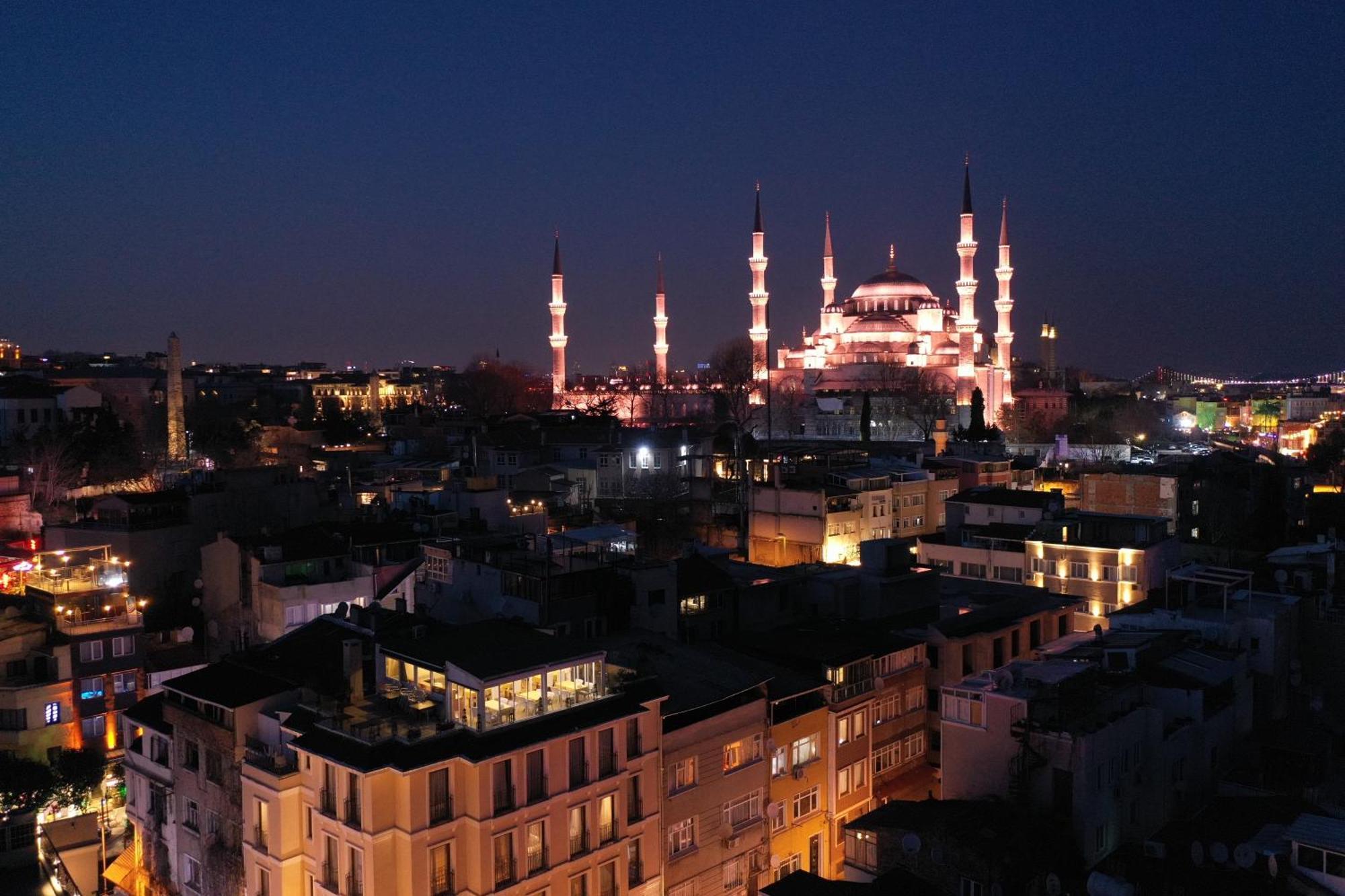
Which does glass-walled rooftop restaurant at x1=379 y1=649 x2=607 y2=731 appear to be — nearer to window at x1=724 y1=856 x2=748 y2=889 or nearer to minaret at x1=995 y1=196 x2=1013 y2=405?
window at x1=724 y1=856 x2=748 y2=889

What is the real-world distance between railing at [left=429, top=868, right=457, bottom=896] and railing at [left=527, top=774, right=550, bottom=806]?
2.05 ft

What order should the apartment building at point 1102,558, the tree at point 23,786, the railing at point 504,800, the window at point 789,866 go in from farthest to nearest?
1. the apartment building at point 1102,558
2. the tree at point 23,786
3. the window at point 789,866
4. the railing at point 504,800

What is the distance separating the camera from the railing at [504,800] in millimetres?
6742

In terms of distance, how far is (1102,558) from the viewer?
14.3m

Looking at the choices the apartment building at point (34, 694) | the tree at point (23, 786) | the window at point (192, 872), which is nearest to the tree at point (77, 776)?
the tree at point (23, 786)

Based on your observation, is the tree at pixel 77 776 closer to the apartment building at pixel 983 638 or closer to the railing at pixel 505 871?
the railing at pixel 505 871

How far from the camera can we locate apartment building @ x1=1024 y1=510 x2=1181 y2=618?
14.0 m

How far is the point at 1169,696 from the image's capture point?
Result: 835cm

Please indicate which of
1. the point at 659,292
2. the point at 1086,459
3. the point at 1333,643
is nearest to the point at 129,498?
the point at 1333,643

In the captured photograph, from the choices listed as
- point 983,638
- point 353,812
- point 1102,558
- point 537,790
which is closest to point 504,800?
point 537,790

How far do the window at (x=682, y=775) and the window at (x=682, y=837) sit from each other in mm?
249

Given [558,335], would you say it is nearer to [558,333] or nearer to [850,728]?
[558,333]

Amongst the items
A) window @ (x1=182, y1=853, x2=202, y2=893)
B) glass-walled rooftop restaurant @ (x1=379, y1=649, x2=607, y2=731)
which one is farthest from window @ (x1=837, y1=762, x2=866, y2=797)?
window @ (x1=182, y1=853, x2=202, y2=893)

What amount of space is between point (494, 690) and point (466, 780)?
59cm
